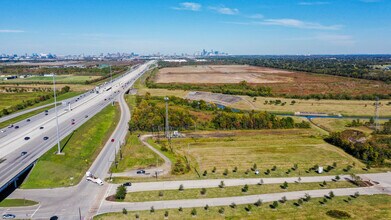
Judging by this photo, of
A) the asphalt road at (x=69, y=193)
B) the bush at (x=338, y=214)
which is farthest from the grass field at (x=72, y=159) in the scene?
the bush at (x=338, y=214)

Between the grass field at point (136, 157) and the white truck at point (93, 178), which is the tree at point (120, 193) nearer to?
the white truck at point (93, 178)

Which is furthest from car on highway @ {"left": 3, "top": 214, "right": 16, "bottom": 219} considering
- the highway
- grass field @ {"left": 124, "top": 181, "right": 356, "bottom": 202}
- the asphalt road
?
grass field @ {"left": 124, "top": 181, "right": 356, "bottom": 202}

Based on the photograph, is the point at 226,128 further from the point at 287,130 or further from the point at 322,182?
the point at 322,182

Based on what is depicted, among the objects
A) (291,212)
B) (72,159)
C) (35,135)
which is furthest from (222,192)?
(35,135)

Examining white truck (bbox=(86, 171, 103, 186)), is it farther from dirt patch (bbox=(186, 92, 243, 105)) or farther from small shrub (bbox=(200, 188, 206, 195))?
dirt patch (bbox=(186, 92, 243, 105))

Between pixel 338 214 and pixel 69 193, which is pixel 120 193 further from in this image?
pixel 338 214

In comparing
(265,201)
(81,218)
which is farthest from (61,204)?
(265,201)

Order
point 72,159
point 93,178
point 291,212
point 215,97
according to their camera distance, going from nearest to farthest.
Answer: point 291,212
point 93,178
point 72,159
point 215,97
